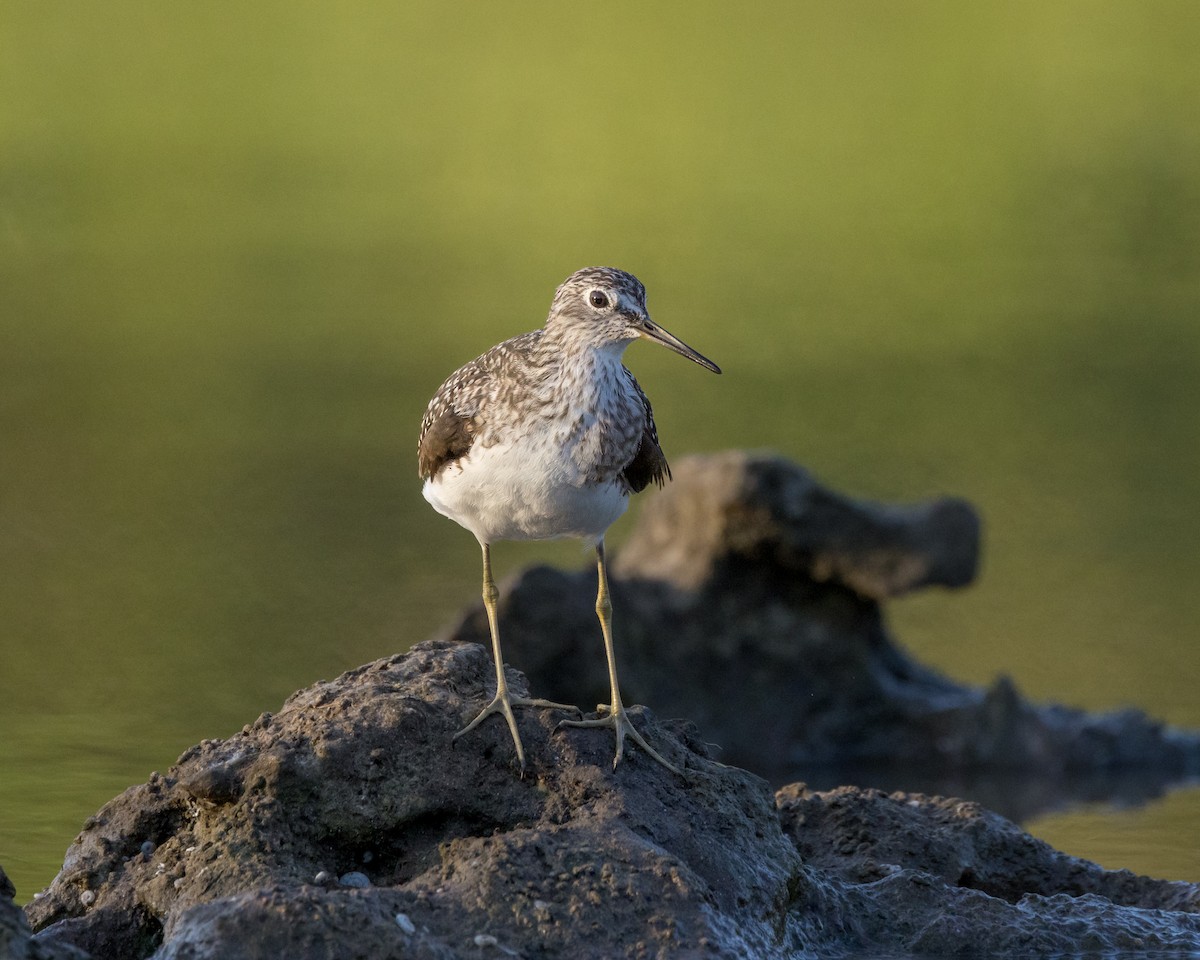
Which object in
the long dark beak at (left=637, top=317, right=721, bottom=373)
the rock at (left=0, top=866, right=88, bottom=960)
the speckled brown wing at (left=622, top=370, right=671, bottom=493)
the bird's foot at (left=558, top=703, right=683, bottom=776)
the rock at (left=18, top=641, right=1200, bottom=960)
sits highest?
the long dark beak at (left=637, top=317, right=721, bottom=373)

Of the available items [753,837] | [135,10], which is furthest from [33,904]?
[135,10]

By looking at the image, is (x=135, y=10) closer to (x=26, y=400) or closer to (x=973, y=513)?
(x=26, y=400)

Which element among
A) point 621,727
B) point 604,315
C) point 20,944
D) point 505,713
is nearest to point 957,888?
point 621,727

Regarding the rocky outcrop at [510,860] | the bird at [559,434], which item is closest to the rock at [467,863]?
the rocky outcrop at [510,860]

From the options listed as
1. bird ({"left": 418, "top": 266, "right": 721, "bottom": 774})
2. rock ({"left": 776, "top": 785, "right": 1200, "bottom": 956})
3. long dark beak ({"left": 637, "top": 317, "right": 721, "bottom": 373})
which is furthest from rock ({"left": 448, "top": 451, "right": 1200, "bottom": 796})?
long dark beak ({"left": 637, "top": 317, "right": 721, "bottom": 373})

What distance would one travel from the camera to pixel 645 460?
22.6ft

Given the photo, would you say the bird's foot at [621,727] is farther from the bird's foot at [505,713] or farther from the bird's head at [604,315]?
the bird's head at [604,315]

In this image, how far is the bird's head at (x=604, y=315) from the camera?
263 inches

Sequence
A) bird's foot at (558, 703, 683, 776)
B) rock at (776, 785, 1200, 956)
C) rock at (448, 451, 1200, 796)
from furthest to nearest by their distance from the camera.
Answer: rock at (448, 451, 1200, 796) < rock at (776, 785, 1200, 956) < bird's foot at (558, 703, 683, 776)

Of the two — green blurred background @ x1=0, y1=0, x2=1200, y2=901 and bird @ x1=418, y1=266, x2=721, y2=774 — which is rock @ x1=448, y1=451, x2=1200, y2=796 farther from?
bird @ x1=418, y1=266, x2=721, y2=774

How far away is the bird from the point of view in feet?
21.4

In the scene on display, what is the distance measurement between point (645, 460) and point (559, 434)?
462mm

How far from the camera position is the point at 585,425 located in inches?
258

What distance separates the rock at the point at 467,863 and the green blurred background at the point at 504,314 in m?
1.86
